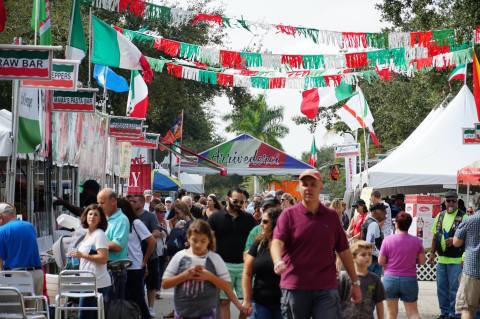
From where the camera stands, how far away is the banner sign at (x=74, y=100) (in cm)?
1661

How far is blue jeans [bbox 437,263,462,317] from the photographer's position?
597 inches

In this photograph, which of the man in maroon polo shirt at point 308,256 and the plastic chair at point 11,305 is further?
the plastic chair at point 11,305

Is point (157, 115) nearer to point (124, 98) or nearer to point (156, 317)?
point (124, 98)

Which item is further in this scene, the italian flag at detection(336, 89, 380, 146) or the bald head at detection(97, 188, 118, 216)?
the italian flag at detection(336, 89, 380, 146)

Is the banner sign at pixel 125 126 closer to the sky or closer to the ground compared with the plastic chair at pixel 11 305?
closer to the sky

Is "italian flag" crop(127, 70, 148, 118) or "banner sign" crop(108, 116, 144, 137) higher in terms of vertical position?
"italian flag" crop(127, 70, 148, 118)

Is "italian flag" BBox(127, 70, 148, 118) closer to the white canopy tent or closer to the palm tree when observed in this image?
the white canopy tent

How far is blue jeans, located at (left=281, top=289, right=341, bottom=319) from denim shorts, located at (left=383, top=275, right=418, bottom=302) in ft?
12.5

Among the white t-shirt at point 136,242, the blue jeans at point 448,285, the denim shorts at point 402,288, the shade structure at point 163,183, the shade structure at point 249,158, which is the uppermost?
the shade structure at point 249,158

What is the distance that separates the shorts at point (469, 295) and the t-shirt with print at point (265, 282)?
367 cm

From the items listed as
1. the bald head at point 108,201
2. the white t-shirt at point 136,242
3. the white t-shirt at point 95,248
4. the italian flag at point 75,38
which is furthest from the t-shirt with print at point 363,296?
the italian flag at point 75,38

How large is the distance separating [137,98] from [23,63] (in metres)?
15.4

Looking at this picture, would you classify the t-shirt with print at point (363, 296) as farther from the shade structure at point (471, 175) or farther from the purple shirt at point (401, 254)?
the shade structure at point (471, 175)

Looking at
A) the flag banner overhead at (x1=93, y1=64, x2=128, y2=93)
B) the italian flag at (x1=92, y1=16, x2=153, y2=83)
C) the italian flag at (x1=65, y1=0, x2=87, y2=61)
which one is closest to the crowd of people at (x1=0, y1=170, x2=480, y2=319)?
the italian flag at (x1=65, y1=0, x2=87, y2=61)
